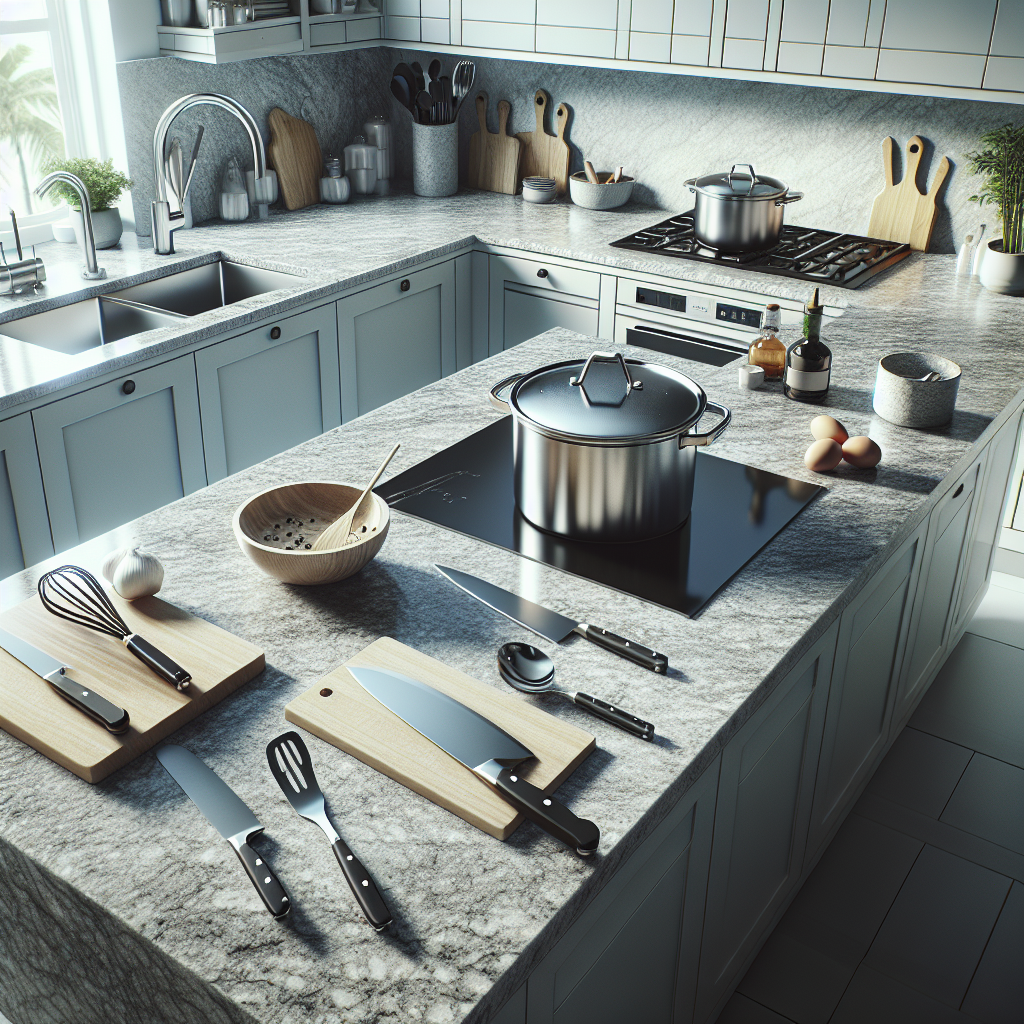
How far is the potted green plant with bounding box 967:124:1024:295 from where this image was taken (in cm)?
298

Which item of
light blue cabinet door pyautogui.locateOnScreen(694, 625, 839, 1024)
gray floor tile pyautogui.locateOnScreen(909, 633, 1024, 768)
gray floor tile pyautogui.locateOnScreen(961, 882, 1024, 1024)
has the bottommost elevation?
gray floor tile pyautogui.locateOnScreen(961, 882, 1024, 1024)

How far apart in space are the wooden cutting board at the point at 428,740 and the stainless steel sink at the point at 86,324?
6.27 ft

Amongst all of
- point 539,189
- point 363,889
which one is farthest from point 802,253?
point 363,889

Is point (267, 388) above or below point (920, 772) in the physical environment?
above

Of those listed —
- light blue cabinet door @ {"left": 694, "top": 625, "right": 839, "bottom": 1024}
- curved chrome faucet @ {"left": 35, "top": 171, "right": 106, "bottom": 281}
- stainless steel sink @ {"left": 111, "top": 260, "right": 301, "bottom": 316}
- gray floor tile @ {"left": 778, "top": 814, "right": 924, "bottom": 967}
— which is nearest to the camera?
light blue cabinet door @ {"left": 694, "top": 625, "right": 839, "bottom": 1024}

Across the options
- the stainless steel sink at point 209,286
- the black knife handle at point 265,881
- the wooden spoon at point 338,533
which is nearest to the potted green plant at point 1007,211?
the stainless steel sink at point 209,286

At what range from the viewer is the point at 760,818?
5.66ft

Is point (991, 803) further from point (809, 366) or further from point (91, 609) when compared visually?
point (91, 609)

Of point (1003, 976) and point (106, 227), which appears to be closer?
point (1003, 976)

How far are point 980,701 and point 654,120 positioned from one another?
238cm

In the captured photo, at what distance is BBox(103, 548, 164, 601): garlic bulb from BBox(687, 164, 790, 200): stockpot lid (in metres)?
2.34

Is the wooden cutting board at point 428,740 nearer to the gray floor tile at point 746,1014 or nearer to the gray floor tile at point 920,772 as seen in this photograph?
the gray floor tile at point 746,1014

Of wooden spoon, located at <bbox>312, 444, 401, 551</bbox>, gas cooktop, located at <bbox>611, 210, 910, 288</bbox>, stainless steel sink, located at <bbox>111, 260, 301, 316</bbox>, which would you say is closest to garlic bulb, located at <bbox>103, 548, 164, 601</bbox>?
wooden spoon, located at <bbox>312, 444, 401, 551</bbox>

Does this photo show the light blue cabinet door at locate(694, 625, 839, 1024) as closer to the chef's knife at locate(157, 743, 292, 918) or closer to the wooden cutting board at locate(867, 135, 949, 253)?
the chef's knife at locate(157, 743, 292, 918)
